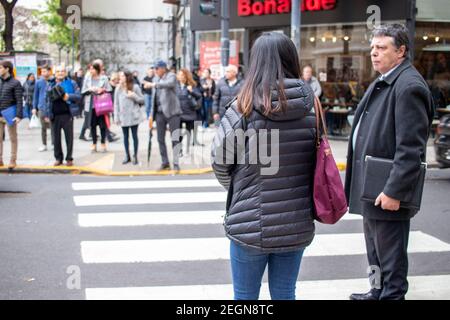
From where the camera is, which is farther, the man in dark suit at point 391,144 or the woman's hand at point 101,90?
the woman's hand at point 101,90

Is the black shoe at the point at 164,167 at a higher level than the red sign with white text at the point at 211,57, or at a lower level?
lower

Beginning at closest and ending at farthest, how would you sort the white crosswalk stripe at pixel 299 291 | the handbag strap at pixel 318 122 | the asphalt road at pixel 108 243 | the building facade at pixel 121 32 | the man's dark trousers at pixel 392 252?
the handbag strap at pixel 318 122, the man's dark trousers at pixel 392 252, the white crosswalk stripe at pixel 299 291, the asphalt road at pixel 108 243, the building facade at pixel 121 32

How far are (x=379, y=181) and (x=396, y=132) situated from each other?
0.35 meters

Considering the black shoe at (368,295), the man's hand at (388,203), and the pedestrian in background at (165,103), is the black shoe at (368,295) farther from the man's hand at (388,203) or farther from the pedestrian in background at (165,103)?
the pedestrian in background at (165,103)

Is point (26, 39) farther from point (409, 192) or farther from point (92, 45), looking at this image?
point (409, 192)

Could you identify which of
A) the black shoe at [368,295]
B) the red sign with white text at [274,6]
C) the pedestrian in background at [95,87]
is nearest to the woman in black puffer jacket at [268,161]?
the black shoe at [368,295]

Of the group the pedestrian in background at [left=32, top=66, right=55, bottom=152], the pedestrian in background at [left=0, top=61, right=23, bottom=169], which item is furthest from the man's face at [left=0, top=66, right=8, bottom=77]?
the pedestrian in background at [left=32, top=66, right=55, bottom=152]

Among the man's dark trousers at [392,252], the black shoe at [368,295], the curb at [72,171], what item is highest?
the man's dark trousers at [392,252]

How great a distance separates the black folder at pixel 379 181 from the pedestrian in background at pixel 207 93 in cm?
1465

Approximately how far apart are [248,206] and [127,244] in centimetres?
357

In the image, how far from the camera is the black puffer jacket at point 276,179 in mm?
3314

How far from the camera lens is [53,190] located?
9.95m
